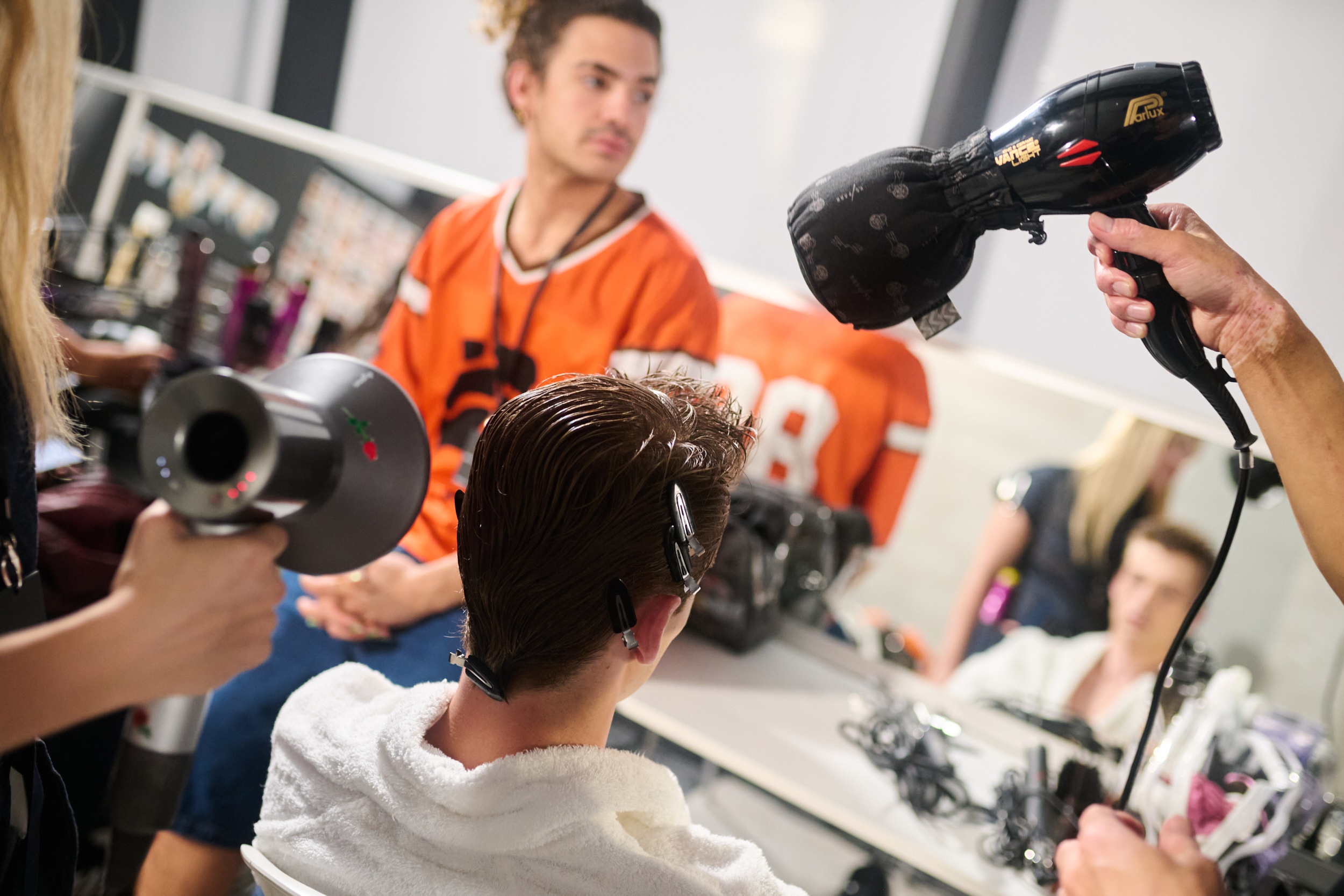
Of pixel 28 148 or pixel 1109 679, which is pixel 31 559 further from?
pixel 1109 679

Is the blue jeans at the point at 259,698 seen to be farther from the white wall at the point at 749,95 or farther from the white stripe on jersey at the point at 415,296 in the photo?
the white wall at the point at 749,95

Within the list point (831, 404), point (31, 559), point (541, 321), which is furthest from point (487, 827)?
point (831, 404)

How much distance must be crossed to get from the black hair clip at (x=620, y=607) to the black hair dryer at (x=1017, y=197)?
0.32 metres

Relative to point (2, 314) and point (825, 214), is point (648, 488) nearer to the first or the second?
point (825, 214)

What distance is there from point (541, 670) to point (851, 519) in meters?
1.18

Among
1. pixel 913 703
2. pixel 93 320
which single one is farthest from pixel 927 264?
pixel 93 320

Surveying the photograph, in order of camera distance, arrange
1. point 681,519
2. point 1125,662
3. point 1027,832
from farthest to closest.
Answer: point 1125,662, point 1027,832, point 681,519

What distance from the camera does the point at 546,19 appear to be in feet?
5.69

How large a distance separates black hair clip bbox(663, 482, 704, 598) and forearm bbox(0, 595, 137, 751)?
38 cm

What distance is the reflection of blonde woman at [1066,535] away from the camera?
1675 millimetres

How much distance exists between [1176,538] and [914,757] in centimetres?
60

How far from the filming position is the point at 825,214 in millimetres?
807

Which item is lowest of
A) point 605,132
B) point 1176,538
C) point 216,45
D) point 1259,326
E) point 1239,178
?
point 1176,538

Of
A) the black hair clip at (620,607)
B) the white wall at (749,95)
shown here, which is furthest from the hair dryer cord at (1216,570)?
the white wall at (749,95)
